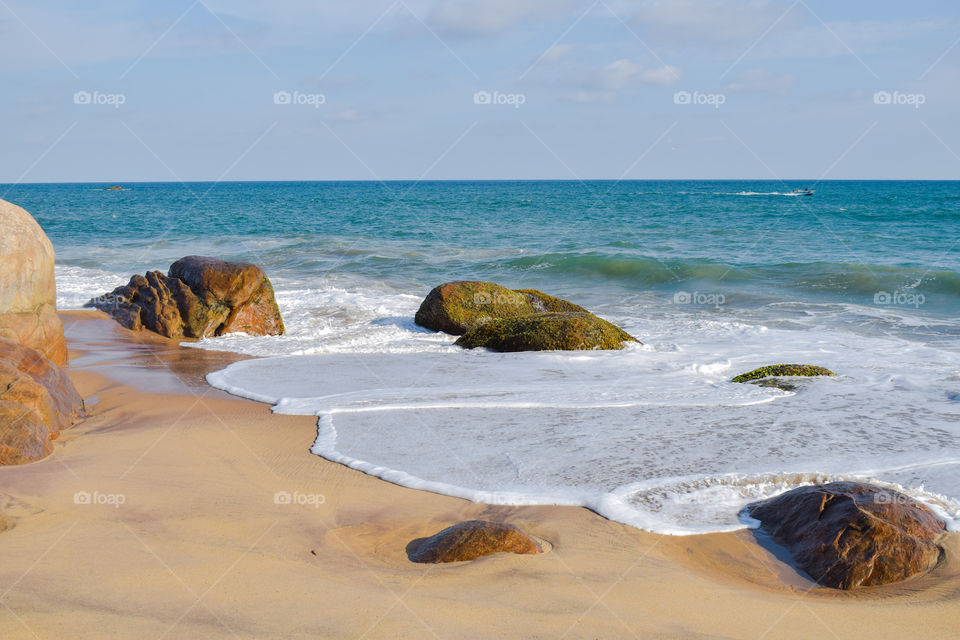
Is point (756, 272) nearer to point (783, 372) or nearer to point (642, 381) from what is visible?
point (783, 372)

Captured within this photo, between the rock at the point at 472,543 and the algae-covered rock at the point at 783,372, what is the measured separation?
4663 mm

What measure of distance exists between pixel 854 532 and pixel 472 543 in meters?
1.87

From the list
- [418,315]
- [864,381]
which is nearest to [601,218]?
[418,315]

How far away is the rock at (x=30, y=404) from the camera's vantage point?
4863 millimetres

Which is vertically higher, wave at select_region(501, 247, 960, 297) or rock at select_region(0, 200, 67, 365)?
rock at select_region(0, 200, 67, 365)

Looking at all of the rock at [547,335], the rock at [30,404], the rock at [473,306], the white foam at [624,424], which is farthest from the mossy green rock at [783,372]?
the rock at [30,404]

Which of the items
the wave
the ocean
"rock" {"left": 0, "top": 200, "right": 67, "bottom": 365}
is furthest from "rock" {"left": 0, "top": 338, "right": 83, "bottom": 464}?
the wave

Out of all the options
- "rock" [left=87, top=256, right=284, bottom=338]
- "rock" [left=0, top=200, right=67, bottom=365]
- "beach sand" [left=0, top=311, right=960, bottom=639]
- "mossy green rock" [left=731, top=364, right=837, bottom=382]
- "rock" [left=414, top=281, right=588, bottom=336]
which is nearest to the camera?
"beach sand" [left=0, top=311, right=960, bottom=639]

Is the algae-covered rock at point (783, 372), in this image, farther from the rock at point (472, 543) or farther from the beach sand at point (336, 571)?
the rock at point (472, 543)

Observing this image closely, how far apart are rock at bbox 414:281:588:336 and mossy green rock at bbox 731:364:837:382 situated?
3.46 metres

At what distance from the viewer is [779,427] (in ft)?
20.0

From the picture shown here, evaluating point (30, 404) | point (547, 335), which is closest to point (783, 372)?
point (547, 335)

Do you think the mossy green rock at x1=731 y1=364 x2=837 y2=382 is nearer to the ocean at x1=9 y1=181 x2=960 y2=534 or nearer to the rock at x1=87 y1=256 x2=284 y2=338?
the ocean at x1=9 y1=181 x2=960 y2=534

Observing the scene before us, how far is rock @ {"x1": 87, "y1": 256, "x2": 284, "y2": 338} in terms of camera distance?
10672mm
